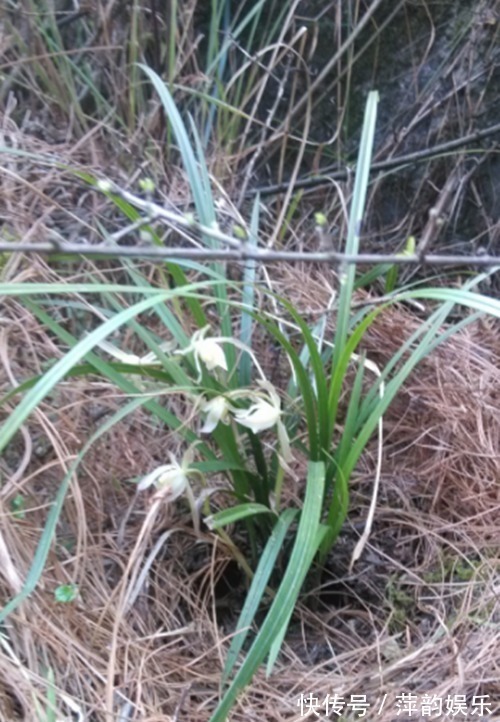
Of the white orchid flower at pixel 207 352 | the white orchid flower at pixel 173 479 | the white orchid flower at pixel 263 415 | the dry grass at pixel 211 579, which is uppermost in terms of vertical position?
the white orchid flower at pixel 207 352

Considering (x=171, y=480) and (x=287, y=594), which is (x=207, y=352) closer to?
(x=171, y=480)

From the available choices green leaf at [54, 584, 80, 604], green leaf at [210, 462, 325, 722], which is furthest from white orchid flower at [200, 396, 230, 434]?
green leaf at [54, 584, 80, 604]

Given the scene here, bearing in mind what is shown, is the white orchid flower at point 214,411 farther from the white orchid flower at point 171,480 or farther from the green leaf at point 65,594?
the green leaf at point 65,594

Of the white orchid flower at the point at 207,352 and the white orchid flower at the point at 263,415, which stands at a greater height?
the white orchid flower at the point at 207,352

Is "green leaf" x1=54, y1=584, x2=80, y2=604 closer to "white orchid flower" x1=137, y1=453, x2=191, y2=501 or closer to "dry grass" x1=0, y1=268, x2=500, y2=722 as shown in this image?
"dry grass" x1=0, y1=268, x2=500, y2=722

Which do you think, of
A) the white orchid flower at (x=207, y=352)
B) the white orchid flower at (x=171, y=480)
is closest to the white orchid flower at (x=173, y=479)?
the white orchid flower at (x=171, y=480)

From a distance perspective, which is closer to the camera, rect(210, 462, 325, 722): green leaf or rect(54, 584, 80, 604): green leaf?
rect(210, 462, 325, 722): green leaf

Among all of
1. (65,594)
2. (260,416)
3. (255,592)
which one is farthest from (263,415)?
(65,594)

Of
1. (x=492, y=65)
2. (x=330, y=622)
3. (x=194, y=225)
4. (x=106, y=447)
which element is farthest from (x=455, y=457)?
(x=492, y=65)

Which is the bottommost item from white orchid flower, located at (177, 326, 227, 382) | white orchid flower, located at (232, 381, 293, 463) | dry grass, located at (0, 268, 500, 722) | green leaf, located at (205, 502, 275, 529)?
dry grass, located at (0, 268, 500, 722)

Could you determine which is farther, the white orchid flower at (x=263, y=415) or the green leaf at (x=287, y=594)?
the white orchid flower at (x=263, y=415)
